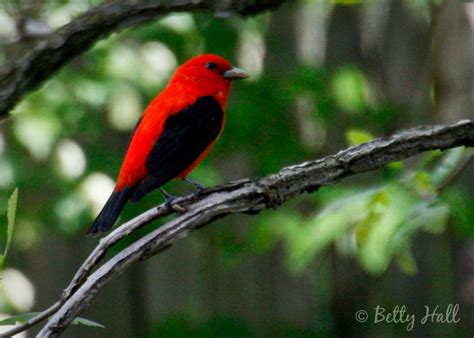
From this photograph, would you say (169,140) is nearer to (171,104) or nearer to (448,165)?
(171,104)

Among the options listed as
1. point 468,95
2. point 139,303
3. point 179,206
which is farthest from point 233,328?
point 179,206

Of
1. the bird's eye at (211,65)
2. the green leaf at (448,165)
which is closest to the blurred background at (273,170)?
the green leaf at (448,165)

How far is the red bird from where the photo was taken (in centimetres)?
331

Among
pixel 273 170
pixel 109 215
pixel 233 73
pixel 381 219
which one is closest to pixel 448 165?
pixel 381 219

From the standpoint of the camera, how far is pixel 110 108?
5734mm

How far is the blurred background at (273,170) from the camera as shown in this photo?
4512 mm

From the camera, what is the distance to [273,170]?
5727mm

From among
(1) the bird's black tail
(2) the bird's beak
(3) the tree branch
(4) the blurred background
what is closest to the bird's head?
(2) the bird's beak

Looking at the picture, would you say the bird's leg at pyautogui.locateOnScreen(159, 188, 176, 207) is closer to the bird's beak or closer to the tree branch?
the tree branch

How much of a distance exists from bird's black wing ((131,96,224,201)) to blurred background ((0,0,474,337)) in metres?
0.54

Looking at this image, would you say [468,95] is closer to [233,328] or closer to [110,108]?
[110,108]

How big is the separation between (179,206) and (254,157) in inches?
138

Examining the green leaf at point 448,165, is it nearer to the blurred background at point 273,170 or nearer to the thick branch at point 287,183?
the blurred background at point 273,170

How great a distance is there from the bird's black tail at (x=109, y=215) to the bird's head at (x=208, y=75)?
2.92 feet
